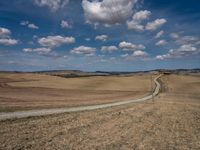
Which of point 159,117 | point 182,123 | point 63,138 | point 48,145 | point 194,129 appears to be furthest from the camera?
point 159,117

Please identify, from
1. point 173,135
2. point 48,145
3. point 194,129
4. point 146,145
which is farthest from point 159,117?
point 48,145

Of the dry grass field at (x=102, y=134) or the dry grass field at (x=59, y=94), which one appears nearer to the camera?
the dry grass field at (x=102, y=134)

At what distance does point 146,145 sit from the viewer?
612 inches

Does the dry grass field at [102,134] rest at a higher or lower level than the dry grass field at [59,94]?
higher

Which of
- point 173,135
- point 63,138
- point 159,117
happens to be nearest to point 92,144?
point 63,138

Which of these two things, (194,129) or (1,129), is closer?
(1,129)

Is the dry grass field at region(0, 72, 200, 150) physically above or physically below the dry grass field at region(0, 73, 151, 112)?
above

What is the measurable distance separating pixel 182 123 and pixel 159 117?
321 centimetres

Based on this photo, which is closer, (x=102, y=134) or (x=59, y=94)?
(x=102, y=134)

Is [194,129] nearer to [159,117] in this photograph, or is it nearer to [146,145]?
[159,117]

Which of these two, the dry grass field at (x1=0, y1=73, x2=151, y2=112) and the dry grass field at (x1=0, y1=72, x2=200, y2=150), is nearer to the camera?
the dry grass field at (x1=0, y1=72, x2=200, y2=150)

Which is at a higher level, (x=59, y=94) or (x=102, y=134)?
(x=102, y=134)

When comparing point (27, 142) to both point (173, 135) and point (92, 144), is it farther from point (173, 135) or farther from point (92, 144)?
point (173, 135)

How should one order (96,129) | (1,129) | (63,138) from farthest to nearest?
(96,129) < (1,129) < (63,138)
